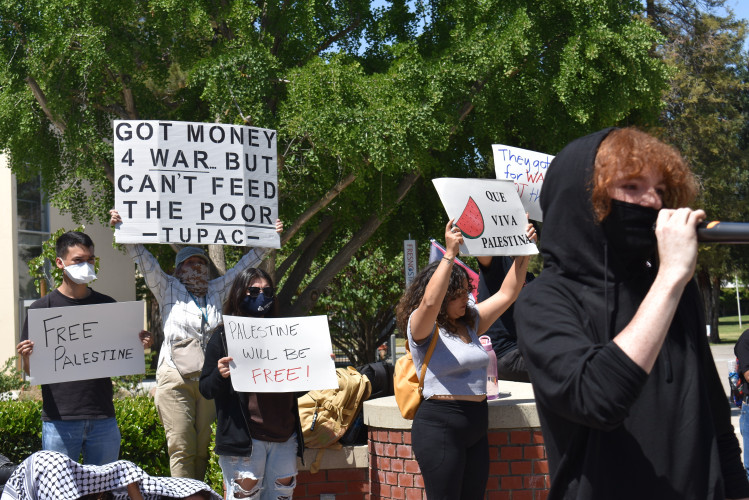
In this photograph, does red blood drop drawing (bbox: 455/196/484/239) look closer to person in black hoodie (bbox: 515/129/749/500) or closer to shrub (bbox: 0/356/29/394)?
person in black hoodie (bbox: 515/129/749/500)

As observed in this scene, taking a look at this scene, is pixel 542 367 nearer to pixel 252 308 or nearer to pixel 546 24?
pixel 252 308

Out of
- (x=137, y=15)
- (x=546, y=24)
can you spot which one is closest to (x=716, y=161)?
(x=546, y=24)

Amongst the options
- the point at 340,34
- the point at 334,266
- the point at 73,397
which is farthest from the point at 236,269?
the point at 340,34

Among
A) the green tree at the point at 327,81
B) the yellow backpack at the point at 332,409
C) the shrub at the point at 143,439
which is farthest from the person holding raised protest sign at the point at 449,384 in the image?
the green tree at the point at 327,81

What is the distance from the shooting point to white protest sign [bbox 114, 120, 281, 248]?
19.6 ft

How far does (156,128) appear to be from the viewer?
19.9 feet

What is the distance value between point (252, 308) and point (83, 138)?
395 inches

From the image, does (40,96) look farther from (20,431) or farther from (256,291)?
(256,291)

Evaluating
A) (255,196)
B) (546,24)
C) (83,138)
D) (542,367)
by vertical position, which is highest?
(546,24)

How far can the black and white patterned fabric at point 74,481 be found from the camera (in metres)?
4.11

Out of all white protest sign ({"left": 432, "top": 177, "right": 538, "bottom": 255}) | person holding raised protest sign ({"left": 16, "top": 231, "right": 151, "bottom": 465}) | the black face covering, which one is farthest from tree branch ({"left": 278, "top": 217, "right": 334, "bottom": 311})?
the black face covering

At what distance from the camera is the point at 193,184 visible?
20.2 feet

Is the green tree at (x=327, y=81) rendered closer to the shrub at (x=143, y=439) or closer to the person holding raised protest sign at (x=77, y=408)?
the shrub at (x=143, y=439)

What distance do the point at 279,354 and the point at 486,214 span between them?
1484mm
